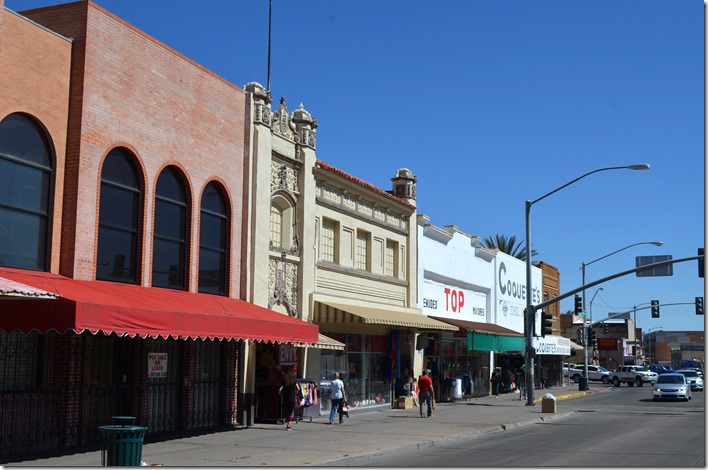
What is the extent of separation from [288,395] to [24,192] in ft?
30.4

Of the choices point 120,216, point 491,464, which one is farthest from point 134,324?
point 491,464

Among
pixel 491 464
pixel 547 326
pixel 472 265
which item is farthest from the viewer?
pixel 472 265

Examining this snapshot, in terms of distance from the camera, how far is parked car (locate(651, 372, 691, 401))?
43188 millimetres

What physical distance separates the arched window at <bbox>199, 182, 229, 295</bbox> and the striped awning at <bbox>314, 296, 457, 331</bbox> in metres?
4.61

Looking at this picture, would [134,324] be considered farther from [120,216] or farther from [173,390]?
[173,390]

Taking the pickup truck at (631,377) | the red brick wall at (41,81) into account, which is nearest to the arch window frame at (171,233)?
the red brick wall at (41,81)

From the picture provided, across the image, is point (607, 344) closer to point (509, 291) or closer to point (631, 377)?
point (631, 377)

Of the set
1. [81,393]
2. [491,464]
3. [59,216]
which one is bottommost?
[491,464]

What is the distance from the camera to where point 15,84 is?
16547 millimetres

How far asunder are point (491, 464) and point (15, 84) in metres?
11.7

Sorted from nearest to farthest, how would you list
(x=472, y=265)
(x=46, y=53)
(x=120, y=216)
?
(x=46, y=53) < (x=120, y=216) < (x=472, y=265)

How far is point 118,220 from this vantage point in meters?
19.3

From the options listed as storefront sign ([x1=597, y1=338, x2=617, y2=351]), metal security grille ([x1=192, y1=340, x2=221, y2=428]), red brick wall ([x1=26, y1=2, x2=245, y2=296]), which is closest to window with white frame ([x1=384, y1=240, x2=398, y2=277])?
red brick wall ([x1=26, y1=2, x2=245, y2=296])

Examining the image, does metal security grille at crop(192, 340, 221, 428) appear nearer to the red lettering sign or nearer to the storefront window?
the storefront window
